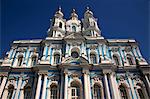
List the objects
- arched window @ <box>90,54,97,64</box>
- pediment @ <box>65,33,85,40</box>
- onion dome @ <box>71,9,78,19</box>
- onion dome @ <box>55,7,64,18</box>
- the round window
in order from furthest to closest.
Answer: onion dome @ <box>71,9,78,19</box> < onion dome @ <box>55,7,64,18</box> < pediment @ <box>65,33,85,40</box> < the round window < arched window @ <box>90,54,97,64</box>

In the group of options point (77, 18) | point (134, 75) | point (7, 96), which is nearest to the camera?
point (7, 96)

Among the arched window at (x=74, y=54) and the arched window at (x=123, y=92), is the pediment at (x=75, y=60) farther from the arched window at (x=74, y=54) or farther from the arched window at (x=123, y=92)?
the arched window at (x=123, y=92)

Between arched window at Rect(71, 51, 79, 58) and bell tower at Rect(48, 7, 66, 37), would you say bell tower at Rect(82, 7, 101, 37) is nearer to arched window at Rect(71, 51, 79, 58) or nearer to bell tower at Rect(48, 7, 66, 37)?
bell tower at Rect(48, 7, 66, 37)

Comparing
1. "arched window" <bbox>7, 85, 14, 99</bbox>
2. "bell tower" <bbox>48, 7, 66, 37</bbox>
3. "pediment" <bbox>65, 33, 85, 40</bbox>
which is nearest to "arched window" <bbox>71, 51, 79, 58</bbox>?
"pediment" <bbox>65, 33, 85, 40</bbox>

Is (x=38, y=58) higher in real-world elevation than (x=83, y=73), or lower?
higher

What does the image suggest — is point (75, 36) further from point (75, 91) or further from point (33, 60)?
point (75, 91)

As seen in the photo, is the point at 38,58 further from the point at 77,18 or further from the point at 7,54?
the point at 77,18

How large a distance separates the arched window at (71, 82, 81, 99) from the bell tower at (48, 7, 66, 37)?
12.2 m

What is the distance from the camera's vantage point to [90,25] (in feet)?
125

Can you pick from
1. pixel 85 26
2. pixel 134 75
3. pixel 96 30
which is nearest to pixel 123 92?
pixel 134 75

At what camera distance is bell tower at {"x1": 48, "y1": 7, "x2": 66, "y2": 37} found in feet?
122

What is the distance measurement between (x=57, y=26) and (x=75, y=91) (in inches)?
611

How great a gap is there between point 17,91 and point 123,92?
43.0ft

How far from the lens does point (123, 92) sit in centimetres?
2692
